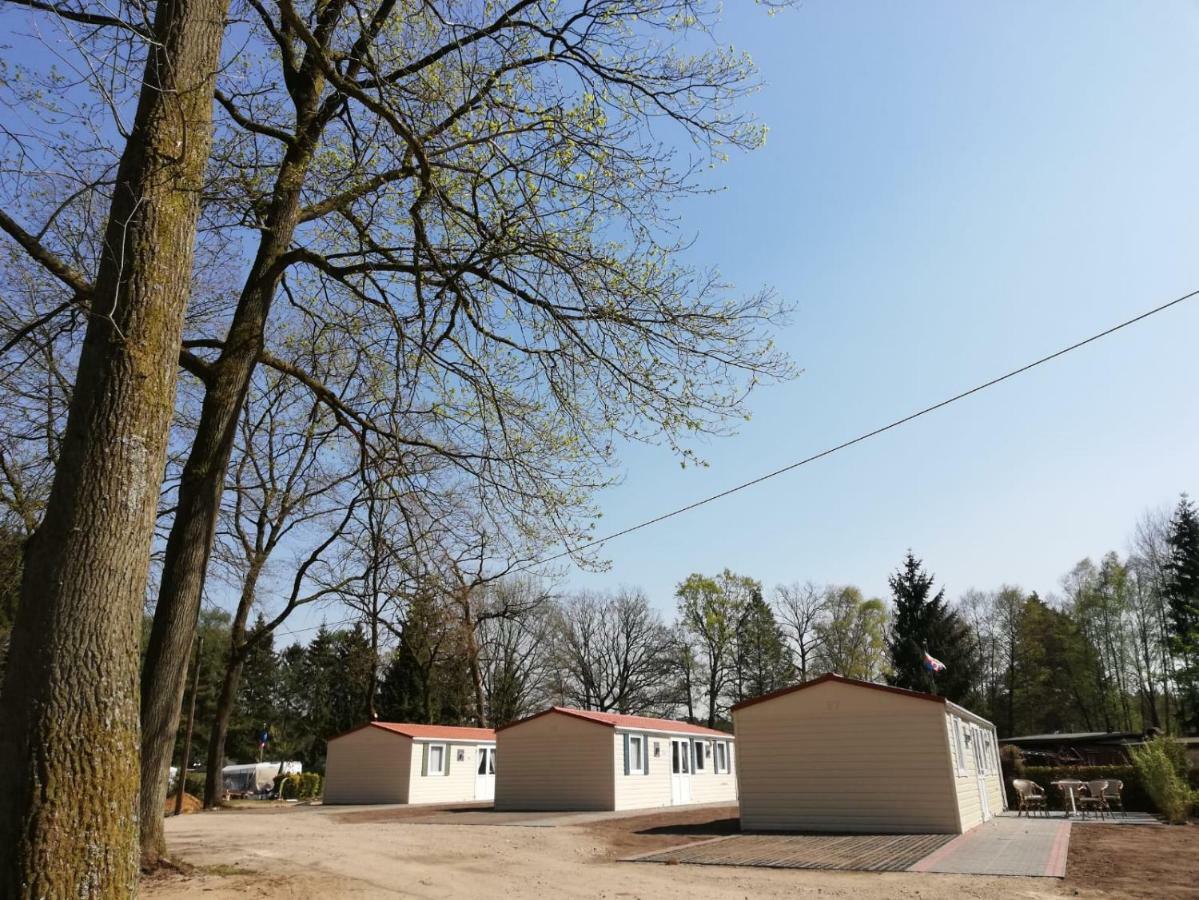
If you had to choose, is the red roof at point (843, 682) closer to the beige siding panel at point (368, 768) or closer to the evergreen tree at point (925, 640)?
the beige siding panel at point (368, 768)

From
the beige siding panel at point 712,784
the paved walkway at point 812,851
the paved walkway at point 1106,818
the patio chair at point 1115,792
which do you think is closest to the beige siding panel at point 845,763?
the paved walkway at point 812,851

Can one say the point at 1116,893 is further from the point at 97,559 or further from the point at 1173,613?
the point at 1173,613

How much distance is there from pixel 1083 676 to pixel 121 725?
45528mm

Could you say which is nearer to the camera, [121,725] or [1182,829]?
[121,725]

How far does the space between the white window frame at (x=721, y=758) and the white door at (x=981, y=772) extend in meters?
10.9

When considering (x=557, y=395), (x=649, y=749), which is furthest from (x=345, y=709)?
(x=557, y=395)

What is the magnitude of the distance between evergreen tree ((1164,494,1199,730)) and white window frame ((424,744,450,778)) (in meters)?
28.0

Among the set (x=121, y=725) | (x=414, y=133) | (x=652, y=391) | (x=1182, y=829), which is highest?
(x=414, y=133)

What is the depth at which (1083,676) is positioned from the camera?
38.9 meters

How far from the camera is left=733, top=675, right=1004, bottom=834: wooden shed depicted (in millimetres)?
14094

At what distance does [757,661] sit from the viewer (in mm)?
43219

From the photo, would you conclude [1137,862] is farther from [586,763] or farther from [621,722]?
[621,722]

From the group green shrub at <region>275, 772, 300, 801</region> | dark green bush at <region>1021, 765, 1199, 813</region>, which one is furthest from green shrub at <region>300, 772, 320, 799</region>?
dark green bush at <region>1021, 765, 1199, 813</region>

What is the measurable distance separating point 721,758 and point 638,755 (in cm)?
720
